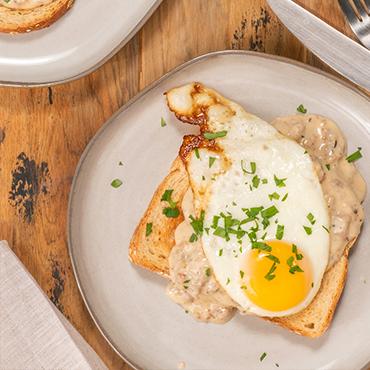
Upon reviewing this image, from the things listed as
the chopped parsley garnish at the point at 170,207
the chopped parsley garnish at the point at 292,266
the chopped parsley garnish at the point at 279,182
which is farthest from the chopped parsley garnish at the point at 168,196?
the chopped parsley garnish at the point at 292,266

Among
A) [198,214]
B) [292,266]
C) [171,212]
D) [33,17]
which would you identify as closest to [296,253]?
[292,266]

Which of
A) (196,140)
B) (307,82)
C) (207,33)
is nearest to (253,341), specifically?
(196,140)

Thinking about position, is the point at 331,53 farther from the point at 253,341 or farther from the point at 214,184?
the point at 253,341

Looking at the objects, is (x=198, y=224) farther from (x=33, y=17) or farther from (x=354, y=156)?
(x=33, y=17)

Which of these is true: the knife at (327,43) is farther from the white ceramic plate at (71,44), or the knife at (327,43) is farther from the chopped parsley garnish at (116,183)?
the chopped parsley garnish at (116,183)

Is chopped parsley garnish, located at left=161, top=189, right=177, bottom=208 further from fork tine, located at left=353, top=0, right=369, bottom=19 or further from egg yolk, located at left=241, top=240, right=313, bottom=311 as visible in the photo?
fork tine, located at left=353, top=0, right=369, bottom=19

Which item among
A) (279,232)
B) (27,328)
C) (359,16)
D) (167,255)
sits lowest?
(27,328)
